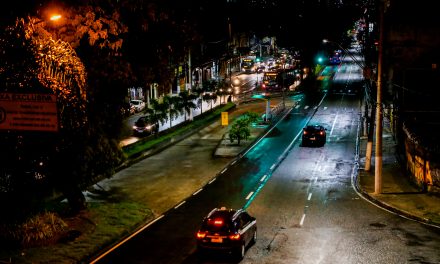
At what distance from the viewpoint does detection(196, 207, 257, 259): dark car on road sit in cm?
1819

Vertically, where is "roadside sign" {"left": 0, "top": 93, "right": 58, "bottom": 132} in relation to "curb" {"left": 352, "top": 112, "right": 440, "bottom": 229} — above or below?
above

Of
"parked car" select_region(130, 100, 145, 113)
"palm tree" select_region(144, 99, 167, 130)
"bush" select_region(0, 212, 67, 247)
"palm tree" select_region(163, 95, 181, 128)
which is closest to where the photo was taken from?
"bush" select_region(0, 212, 67, 247)

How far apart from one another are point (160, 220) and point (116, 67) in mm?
7229

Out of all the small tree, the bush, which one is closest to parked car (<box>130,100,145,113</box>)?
the small tree

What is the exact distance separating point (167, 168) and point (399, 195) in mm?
14684

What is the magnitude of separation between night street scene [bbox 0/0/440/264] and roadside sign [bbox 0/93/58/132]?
35 millimetres

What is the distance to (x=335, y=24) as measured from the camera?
10606 centimetres

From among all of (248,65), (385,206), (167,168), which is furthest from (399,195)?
(248,65)

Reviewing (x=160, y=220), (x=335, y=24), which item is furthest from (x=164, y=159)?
(x=335, y=24)

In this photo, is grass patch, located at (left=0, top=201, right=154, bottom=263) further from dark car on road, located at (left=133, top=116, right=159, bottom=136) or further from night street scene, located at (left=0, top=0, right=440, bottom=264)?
dark car on road, located at (left=133, top=116, right=159, bottom=136)

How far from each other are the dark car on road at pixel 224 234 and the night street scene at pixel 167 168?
0.05m

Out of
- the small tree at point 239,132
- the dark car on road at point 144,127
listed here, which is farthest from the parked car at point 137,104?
the small tree at point 239,132

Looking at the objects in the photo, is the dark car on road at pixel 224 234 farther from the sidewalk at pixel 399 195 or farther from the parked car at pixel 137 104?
the parked car at pixel 137 104

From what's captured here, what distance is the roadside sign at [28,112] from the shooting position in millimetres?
14055
